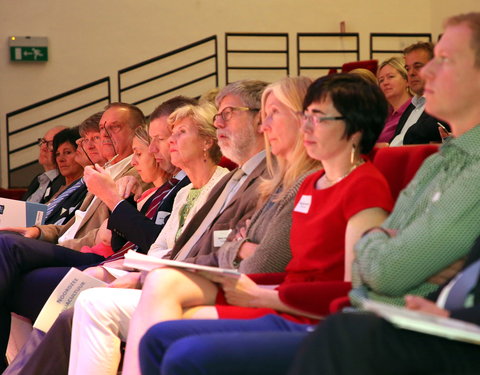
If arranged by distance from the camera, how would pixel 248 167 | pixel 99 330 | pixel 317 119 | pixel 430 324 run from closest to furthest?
pixel 430 324
pixel 317 119
pixel 99 330
pixel 248 167

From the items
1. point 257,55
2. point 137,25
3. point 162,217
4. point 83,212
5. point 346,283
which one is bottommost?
point 83,212

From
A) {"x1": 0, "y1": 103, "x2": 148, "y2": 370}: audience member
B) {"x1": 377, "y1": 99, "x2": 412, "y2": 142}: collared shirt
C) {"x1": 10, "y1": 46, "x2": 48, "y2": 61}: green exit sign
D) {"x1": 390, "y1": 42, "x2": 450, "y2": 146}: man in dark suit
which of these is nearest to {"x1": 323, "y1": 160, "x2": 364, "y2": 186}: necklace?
{"x1": 0, "y1": 103, "x2": 148, "y2": 370}: audience member

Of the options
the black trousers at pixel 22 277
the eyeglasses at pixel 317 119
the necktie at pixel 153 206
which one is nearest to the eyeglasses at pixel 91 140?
the necktie at pixel 153 206

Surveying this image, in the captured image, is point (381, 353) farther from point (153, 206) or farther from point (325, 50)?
point (325, 50)

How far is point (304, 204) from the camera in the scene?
2289 millimetres

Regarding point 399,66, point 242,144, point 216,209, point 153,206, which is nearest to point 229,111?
point 242,144

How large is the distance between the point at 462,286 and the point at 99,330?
138 centimetres

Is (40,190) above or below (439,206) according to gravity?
below

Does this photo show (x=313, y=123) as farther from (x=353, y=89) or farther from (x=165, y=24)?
(x=165, y=24)

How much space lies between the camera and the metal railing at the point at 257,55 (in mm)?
Result: 9453

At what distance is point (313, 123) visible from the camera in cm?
229

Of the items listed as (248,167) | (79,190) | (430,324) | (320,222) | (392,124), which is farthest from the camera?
(392,124)

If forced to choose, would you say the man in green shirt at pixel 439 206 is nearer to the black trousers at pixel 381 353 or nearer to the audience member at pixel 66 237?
the black trousers at pixel 381 353

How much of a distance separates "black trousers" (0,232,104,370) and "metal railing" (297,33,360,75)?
624 centimetres
